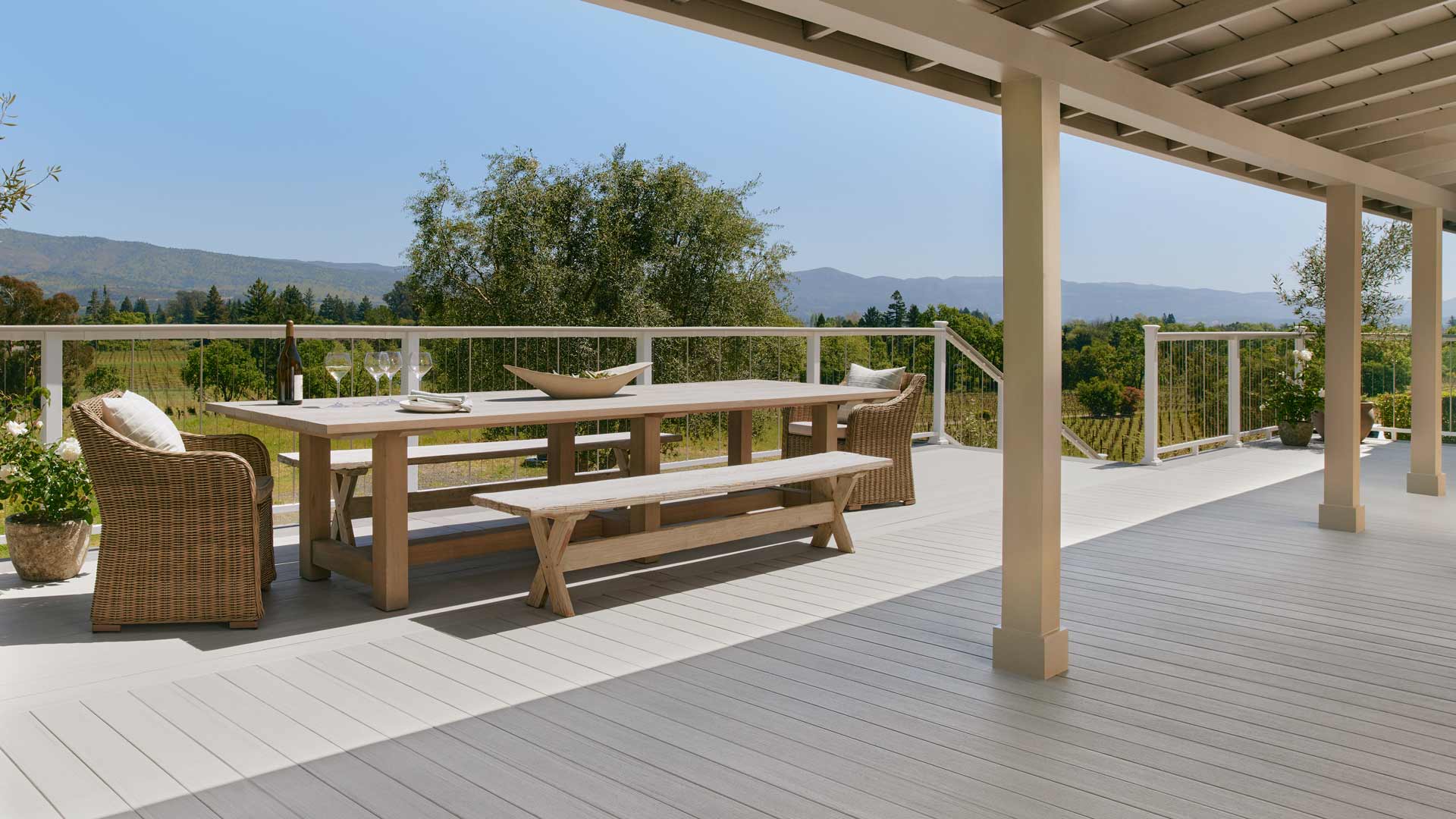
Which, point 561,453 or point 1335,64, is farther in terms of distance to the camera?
point 561,453

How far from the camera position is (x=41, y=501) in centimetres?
394

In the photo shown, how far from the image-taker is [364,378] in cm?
676

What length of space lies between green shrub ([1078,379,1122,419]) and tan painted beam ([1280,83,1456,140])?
9799 millimetres

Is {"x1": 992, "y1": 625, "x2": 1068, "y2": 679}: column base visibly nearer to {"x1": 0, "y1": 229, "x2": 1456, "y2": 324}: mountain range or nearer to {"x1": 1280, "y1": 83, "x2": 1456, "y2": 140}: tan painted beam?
{"x1": 1280, "y1": 83, "x2": 1456, "y2": 140}: tan painted beam

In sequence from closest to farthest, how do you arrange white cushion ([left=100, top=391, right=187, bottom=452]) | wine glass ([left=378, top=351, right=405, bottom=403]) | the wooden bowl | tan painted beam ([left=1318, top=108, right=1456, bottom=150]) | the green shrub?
white cushion ([left=100, top=391, right=187, bottom=452]) < wine glass ([left=378, top=351, right=405, bottom=403]) < the wooden bowl < tan painted beam ([left=1318, top=108, right=1456, bottom=150]) < the green shrub

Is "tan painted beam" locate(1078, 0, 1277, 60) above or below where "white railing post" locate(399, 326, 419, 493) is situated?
above

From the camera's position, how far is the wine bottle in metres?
4.11

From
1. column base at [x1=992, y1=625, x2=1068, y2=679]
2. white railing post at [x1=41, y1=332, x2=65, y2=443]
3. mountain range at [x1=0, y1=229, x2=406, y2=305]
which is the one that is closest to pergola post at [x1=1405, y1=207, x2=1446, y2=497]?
column base at [x1=992, y1=625, x2=1068, y2=679]

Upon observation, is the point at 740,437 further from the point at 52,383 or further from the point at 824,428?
the point at 52,383

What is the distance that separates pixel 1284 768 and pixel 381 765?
215 centimetres

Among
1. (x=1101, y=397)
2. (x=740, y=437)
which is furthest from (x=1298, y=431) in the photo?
(x=1101, y=397)

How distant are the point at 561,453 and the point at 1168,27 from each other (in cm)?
318

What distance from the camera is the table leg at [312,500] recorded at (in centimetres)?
410

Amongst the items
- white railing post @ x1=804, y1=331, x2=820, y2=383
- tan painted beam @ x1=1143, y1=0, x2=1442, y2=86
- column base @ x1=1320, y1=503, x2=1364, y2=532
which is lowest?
column base @ x1=1320, y1=503, x2=1364, y2=532
